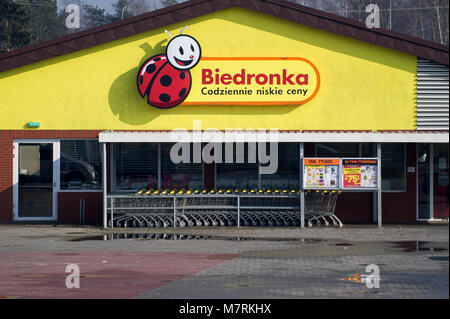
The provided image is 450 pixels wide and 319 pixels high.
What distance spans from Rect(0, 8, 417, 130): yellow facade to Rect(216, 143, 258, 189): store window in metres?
1.10

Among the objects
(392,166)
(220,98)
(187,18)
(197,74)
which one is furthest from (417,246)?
(187,18)

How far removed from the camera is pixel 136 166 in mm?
21641

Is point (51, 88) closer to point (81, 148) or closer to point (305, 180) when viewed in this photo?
point (81, 148)

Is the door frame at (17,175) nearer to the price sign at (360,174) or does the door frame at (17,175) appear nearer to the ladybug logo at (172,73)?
the ladybug logo at (172,73)

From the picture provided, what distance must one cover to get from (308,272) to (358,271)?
930mm

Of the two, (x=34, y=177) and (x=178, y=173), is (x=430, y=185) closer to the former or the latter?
(x=178, y=173)

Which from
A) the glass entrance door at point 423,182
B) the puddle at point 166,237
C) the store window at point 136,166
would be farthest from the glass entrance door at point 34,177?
the glass entrance door at point 423,182

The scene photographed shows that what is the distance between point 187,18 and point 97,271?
10012mm

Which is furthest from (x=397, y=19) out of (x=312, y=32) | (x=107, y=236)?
(x=107, y=236)

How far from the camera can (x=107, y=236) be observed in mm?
18578

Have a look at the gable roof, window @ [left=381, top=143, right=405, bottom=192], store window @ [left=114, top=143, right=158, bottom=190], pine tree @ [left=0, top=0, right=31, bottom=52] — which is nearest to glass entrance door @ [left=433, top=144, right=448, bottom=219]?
window @ [left=381, top=143, right=405, bottom=192]

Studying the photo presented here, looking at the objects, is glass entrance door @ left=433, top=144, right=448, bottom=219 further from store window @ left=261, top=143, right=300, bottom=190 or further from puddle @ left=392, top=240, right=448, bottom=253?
puddle @ left=392, top=240, right=448, bottom=253

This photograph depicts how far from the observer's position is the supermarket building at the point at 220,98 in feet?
68.3

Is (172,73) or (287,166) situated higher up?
(172,73)
